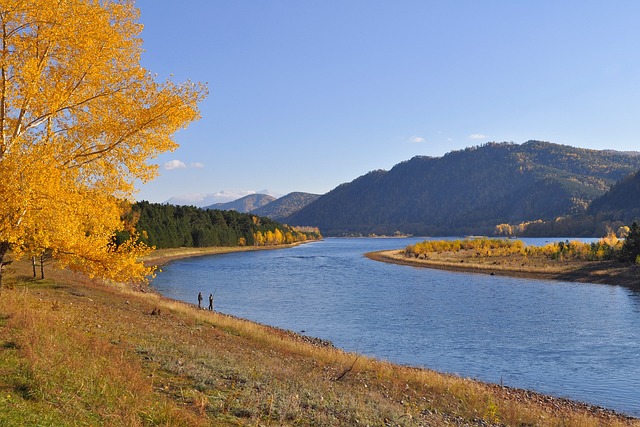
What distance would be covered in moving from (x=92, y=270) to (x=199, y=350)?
655 cm

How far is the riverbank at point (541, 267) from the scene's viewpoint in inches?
3120

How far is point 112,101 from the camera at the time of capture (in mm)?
14953

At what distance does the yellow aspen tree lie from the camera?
1317 cm

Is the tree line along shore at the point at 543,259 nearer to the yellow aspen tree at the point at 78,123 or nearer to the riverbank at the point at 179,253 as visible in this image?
the riverbank at the point at 179,253

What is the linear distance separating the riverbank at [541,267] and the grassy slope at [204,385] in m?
64.0

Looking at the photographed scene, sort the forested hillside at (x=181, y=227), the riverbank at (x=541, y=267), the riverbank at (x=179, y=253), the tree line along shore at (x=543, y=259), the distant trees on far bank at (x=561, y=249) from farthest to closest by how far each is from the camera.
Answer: the forested hillside at (x=181, y=227) → the riverbank at (x=179, y=253) → the distant trees on far bank at (x=561, y=249) → the tree line along shore at (x=543, y=259) → the riverbank at (x=541, y=267)

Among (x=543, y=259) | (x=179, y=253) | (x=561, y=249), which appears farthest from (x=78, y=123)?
(x=179, y=253)

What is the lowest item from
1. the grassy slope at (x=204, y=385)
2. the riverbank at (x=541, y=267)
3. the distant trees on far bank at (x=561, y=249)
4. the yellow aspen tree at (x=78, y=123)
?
the riverbank at (x=541, y=267)

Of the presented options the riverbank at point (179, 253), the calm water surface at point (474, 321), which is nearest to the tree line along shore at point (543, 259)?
the calm water surface at point (474, 321)

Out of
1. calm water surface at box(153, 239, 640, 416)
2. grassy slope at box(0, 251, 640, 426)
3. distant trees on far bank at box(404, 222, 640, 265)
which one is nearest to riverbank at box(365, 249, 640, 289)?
distant trees on far bank at box(404, 222, 640, 265)

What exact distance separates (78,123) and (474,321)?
40328mm

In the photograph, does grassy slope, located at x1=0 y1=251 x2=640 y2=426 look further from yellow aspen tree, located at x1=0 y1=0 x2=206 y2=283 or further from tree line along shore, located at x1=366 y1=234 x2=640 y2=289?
tree line along shore, located at x1=366 y1=234 x2=640 y2=289

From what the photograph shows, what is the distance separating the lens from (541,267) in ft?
311

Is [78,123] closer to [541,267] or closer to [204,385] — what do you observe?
[204,385]
